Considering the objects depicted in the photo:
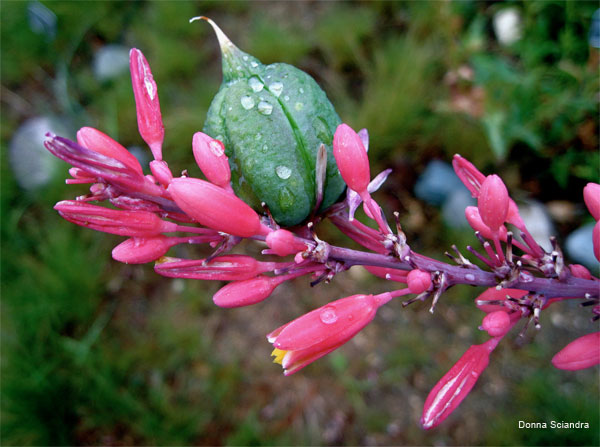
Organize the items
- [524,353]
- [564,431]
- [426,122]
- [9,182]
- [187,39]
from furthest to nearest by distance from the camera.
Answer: [187,39] < [9,182] < [426,122] < [524,353] < [564,431]

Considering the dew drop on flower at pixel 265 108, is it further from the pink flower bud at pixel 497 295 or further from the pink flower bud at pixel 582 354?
the pink flower bud at pixel 582 354

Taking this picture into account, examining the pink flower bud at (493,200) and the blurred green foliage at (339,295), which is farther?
the blurred green foliage at (339,295)

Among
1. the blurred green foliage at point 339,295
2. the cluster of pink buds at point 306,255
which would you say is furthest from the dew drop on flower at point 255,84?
the blurred green foliage at point 339,295

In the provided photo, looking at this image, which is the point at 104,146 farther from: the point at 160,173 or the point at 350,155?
the point at 350,155

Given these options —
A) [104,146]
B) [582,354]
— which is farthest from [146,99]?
[582,354]

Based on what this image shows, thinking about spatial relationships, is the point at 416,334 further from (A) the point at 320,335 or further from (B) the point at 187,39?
(B) the point at 187,39

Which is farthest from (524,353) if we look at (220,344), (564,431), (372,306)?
(372,306)
